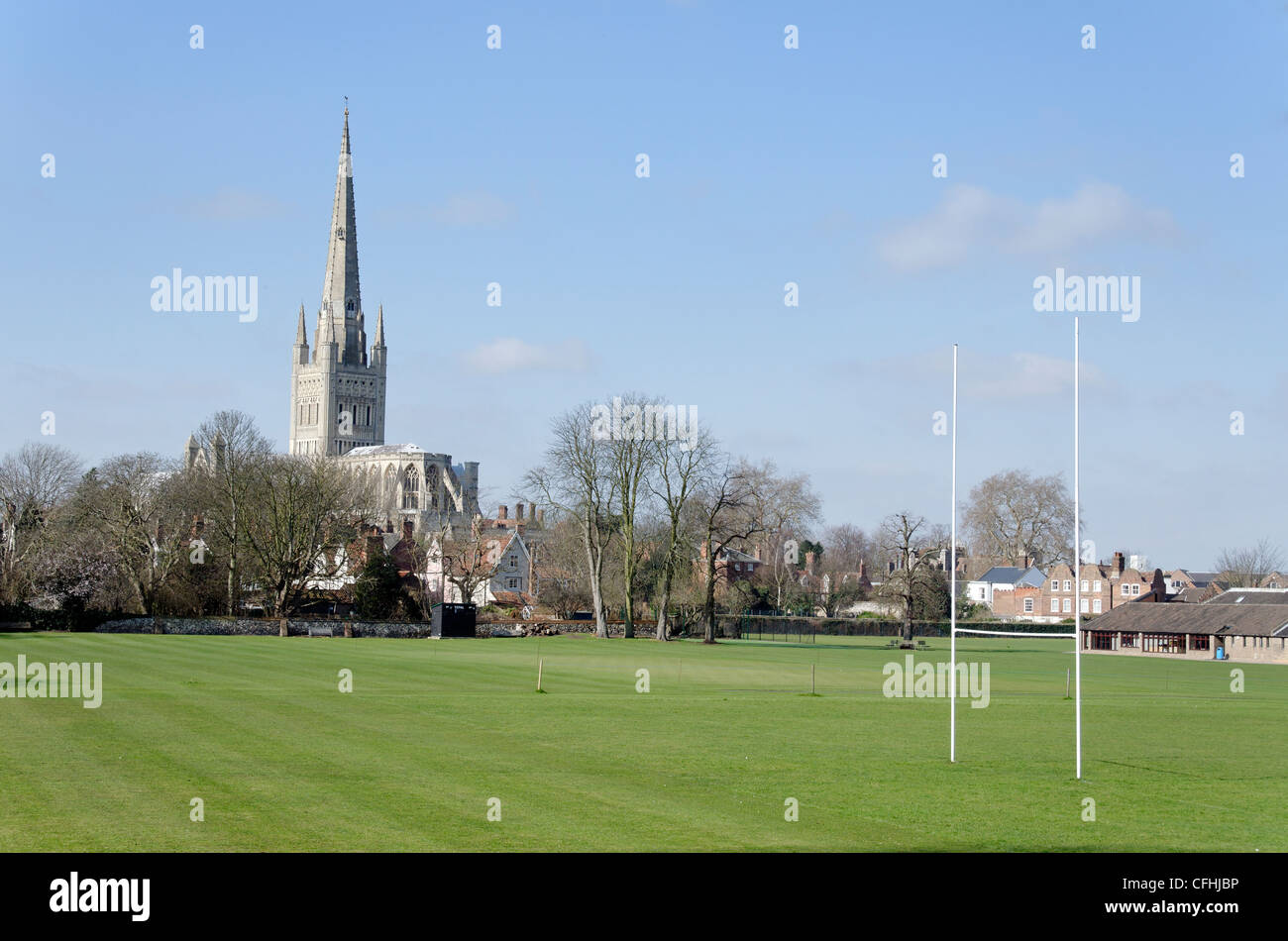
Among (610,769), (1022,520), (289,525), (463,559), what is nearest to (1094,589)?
(1022,520)

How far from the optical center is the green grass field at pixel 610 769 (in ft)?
53.8

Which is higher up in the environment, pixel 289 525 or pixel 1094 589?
pixel 289 525

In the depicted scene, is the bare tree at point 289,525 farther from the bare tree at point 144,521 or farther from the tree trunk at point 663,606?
the tree trunk at point 663,606

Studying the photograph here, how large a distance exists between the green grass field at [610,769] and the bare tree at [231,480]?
146 ft

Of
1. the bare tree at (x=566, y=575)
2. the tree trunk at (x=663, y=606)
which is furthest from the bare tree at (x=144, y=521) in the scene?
the tree trunk at (x=663, y=606)

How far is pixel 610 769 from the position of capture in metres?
22.0

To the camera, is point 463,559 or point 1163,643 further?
point 463,559

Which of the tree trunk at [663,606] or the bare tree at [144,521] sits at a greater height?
the bare tree at [144,521]

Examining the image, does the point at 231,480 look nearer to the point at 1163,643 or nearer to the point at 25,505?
the point at 25,505

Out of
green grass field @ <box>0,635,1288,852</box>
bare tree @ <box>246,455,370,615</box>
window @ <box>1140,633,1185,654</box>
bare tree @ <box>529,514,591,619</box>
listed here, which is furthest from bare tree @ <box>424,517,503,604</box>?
green grass field @ <box>0,635,1288,852</box>

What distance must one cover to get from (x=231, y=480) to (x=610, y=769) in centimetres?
7151
